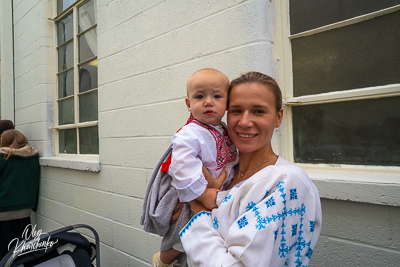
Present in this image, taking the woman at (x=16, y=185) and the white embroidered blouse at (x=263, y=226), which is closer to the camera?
the white embroidered blouse at (x=263, y=226)

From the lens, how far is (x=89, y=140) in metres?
3.83

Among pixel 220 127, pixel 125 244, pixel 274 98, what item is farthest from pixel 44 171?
pixel 274 98

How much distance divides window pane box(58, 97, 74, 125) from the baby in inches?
135

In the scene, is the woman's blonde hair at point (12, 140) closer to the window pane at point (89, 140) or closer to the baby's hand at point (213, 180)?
the window pane at point (89, 140)

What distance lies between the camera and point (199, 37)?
2.25m

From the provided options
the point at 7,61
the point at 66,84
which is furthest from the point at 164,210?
the point at 7,61

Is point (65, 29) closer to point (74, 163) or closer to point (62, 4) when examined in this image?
point (62, 4)

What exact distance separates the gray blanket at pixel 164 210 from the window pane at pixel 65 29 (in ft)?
13.1

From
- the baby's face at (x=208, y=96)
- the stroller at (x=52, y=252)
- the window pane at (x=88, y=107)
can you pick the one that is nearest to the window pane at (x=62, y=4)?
the window pane at (x=88, y=107)

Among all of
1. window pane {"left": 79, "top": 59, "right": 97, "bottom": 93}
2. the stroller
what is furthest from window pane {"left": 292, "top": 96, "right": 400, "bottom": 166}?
window pane {"left": 79, "top": 59, "right": 97, "bottom": 93}

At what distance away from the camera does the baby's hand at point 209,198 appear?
120cm

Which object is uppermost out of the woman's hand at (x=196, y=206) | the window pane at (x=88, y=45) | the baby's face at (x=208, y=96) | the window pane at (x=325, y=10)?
the window pane at (x=88, y=45)

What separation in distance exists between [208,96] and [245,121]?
0.26 m

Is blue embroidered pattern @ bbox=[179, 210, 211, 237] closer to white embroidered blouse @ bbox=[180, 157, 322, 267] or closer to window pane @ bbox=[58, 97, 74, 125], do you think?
white embroidered blouse @ bbox=[180, 157, 322, 267]
